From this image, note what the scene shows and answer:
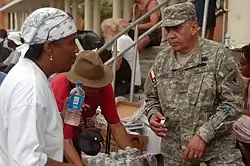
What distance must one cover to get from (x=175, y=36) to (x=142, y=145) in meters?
1.79

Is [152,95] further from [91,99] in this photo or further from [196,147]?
[196,147]

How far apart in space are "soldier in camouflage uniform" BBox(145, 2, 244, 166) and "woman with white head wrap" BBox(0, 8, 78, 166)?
121 centimetres

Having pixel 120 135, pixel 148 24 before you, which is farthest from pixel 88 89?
pixel 148 24

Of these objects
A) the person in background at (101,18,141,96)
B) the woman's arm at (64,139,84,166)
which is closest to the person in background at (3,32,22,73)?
the woman's arm at (64,139,84,166)

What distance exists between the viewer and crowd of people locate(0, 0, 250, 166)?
296 centimetres

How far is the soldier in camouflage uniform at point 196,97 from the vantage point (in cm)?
413

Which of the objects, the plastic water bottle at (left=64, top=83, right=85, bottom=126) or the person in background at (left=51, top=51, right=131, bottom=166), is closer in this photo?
the plastic water bottle at (left=64, top=83, right=85, bottom=126)

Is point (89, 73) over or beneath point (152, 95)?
over

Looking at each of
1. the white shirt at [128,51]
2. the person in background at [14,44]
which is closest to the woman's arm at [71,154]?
the person in background at [14,44]

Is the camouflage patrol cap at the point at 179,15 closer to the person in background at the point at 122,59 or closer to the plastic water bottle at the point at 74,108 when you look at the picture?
the plastic water bottle at the point at 74,108

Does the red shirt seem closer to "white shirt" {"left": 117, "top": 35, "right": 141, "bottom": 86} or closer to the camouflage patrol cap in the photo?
the camouflage patrol cap

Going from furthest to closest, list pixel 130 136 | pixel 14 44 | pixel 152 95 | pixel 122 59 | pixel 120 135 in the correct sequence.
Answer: pixel 122 59, pixel 14 44, pixel 130 136, pixel 120 135, pixel 152 95

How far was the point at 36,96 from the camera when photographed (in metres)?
2.92

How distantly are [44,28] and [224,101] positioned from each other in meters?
1.52
